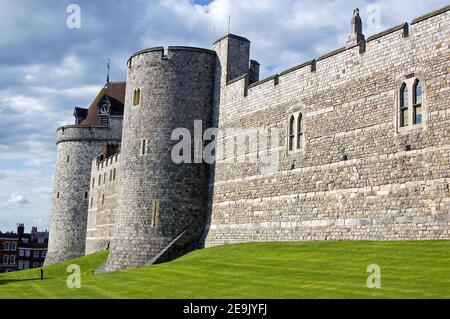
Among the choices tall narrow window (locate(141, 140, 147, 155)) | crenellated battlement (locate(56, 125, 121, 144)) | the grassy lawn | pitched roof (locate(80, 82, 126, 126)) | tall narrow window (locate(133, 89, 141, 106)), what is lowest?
the grassy lawn

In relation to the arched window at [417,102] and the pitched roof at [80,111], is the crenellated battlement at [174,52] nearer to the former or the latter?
the arched window at [417,102]

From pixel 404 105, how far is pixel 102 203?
31.0m

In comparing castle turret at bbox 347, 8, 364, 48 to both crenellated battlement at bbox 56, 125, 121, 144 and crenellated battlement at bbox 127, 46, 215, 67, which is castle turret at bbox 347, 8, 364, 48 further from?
crenellated battlement at bbox 56, 125, 121, 144

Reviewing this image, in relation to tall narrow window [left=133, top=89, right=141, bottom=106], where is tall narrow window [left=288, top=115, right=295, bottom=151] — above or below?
below

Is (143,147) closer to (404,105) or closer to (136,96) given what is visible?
(136,96)

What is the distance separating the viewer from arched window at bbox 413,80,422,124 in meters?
18.6

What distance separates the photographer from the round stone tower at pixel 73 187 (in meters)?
49.5

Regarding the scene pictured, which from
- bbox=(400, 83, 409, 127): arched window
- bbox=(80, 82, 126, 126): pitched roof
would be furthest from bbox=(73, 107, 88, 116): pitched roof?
bbox=(400, 83, 409, 127): arched window

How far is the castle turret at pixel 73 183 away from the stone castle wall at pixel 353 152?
24976mm

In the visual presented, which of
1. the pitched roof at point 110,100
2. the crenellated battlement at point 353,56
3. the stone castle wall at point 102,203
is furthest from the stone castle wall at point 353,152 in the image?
the pitched roof at point 110,100

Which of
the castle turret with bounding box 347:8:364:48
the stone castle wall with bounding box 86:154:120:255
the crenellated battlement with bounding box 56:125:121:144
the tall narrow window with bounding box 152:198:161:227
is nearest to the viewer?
the castle turret with bounding box 347:8:364:48
